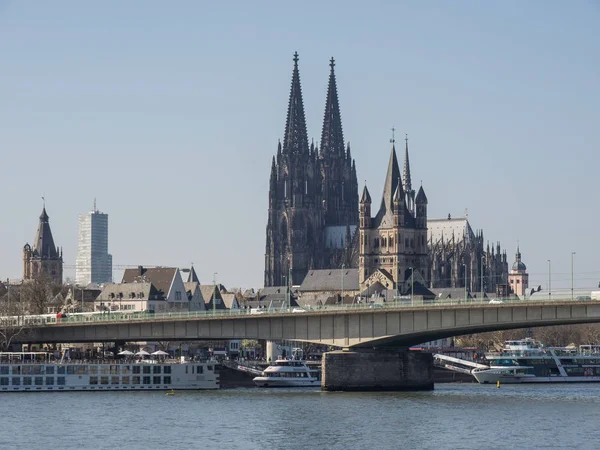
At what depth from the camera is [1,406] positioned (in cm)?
10731

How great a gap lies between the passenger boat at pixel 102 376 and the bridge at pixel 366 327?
3.49 meters

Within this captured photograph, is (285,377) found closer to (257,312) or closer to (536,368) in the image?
(257,312)

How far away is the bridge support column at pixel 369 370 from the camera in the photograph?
12444cm

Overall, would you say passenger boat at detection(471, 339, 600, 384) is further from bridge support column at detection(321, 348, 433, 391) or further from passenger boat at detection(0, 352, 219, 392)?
passenger boat at detection(0, 352, 219, 392)

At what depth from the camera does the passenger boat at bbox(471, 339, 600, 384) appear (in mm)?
155375

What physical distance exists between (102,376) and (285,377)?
56.9 ft

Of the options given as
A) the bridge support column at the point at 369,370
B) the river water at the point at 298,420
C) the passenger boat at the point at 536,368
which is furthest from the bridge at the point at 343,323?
the passenger boat at the point at 536,368

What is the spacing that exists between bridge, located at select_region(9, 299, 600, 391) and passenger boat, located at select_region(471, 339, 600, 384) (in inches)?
1021

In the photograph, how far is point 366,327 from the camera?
406 ft

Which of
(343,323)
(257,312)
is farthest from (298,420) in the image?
(257,312)

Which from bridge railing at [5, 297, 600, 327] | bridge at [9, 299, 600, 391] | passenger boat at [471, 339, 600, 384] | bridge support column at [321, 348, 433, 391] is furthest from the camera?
passenger boat at [471, 339, 600, 384]

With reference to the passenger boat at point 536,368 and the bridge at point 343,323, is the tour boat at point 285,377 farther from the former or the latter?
the passenger boat at point 536,368

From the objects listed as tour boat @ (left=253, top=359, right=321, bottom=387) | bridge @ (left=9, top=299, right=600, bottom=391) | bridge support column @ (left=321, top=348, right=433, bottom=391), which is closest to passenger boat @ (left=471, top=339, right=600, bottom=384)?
tour boat @ (left=253, top=359, right=321, bottom=387)

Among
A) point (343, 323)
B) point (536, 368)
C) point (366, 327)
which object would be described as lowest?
point (536, 368)
